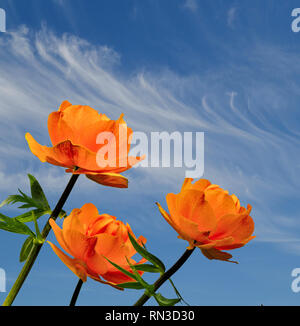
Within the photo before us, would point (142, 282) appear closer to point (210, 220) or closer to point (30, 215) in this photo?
point (210, 220)

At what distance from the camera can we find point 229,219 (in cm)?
124

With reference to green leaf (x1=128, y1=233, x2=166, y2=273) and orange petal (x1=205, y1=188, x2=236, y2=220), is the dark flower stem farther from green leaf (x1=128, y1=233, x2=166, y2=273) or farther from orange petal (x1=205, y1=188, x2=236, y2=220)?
orange petal (x1=205, y1=188, x2=236, y2=220)

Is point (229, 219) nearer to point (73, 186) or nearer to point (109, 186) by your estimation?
point (109, 186)

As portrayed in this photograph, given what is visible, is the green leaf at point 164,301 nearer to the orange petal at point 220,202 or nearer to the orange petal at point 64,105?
the orange petal at point 220,202

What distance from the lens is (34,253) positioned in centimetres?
137

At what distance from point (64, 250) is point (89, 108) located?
42 cm

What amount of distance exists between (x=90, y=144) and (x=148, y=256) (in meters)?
0.37

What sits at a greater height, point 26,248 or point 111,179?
point 111,179

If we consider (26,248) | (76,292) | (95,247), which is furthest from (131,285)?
(26,248)

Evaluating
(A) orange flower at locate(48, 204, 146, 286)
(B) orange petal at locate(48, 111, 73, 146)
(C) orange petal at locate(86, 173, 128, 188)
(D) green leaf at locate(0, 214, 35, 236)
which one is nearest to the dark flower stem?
(A) orange flower at locate(48, 204, 146, 286)

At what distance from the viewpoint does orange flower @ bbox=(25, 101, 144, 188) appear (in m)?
1.33

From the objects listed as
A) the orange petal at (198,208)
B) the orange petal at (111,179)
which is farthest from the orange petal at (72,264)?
the orange petal at (198,208)

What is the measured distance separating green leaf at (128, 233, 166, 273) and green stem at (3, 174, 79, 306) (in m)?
0.26
